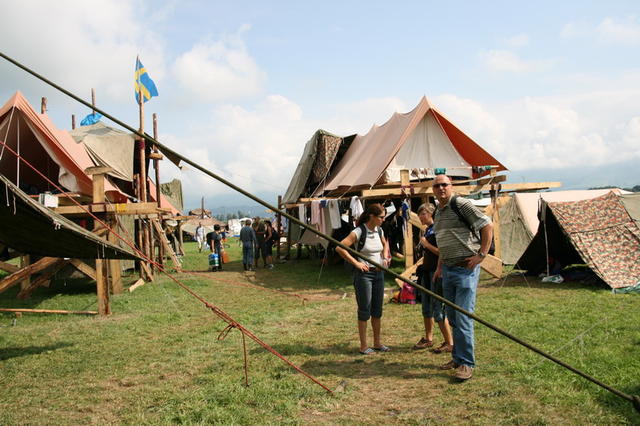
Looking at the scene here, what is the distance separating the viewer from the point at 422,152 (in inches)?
462

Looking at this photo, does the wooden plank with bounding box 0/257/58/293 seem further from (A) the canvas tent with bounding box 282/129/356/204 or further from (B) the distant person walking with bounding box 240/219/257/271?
(A) the canvas tent with bounding box 282/129/356/204

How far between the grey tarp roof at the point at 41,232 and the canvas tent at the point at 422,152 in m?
6.75

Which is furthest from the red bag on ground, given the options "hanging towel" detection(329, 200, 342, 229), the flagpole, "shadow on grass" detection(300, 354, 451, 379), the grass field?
the flagpole

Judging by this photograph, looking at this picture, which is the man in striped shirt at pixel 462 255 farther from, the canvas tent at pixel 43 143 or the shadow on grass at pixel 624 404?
the canvas tent at pixel 43 143

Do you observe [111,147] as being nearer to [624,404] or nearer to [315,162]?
[315,162]

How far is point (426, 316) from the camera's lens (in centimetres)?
505

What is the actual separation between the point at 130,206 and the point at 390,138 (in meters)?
6.60

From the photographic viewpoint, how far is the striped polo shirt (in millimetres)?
4059

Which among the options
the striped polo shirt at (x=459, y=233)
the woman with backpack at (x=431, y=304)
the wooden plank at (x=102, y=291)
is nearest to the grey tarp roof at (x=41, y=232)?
the wooden plank at (x=102, y=291)

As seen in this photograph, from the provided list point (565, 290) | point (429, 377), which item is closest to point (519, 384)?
point (429, 377)

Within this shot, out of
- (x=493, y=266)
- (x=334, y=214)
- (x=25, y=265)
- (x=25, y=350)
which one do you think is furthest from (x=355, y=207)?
(x=25, y=265)

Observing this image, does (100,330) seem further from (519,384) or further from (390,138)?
(390,138)

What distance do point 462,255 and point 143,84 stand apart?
11.2 meters

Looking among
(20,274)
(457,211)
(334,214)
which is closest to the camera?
(457,211)
